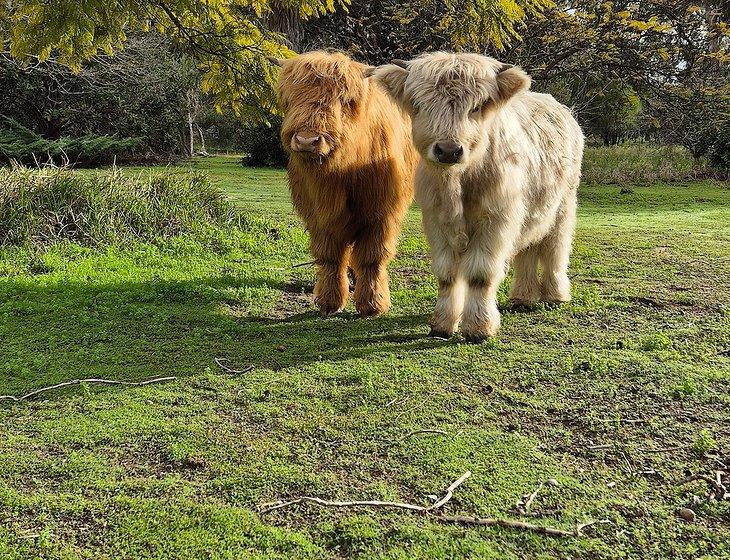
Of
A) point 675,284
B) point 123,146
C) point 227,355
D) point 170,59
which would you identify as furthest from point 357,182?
point 170,59

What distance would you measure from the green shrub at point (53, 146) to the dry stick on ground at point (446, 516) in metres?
15.2

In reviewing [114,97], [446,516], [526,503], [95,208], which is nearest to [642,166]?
[95,208]

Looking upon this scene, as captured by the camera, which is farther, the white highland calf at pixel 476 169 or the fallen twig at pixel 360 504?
the white highland calf at pixel 476 169

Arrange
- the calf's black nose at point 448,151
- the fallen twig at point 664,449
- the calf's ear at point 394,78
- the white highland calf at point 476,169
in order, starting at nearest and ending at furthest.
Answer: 1. the fallen twig at point 664,449
2. the calf's black nose at point 448,151
3. the white highland calf at point 476,169
4. the calf's ear at point 394,78

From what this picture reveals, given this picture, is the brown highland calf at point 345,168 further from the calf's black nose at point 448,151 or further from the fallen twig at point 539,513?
the fallen twig at point 539,513

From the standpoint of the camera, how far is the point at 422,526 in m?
2.25

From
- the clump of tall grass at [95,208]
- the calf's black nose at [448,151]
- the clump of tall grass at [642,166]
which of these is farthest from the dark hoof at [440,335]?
the clump of tall grass at [642,166]

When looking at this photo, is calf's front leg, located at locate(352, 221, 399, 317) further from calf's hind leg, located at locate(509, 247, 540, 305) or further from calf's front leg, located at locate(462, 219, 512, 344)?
calf's hind leg, located at locate(509, 247, 540, 305)

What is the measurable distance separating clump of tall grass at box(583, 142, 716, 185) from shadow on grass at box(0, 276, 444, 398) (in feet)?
38.3

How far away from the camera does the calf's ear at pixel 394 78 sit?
13.1 ft

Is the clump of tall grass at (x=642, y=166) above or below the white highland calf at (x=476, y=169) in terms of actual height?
above

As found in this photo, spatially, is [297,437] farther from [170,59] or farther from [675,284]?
[170,59]

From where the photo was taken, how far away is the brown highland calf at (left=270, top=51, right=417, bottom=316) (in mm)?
4168

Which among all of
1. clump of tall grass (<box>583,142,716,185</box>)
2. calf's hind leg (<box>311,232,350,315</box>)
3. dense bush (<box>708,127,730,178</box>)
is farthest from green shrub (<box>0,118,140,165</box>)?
dense bush (<box>708,127,730,178</box>)
